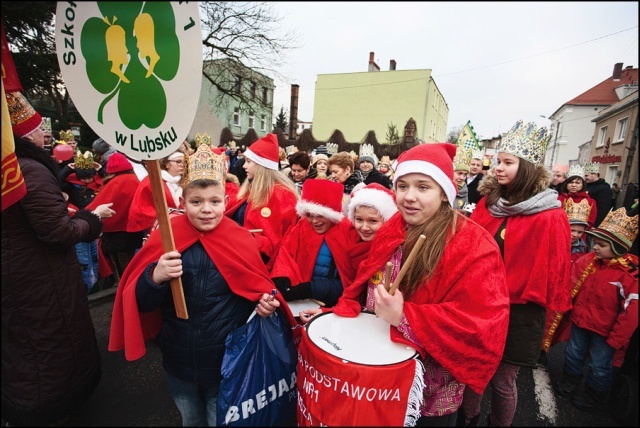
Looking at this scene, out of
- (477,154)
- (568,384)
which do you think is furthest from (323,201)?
(477,154)

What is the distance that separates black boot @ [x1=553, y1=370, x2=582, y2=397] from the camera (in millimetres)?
3213

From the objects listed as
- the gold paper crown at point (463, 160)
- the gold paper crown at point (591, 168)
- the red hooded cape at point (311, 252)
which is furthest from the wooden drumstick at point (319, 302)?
the gold paper crown at point (591, 168)

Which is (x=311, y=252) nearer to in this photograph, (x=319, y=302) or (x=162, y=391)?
(x=319, y=302)

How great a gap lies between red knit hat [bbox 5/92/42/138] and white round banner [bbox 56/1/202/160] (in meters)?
1.07

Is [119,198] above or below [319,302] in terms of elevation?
above

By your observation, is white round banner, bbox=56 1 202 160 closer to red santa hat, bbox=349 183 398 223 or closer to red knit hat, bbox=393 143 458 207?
red knit hat, bbox=393 143 458 207

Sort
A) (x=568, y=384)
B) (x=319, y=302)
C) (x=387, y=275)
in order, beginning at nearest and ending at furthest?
1. (x=387, y=275)
2. (x=319, y=302)
3. (x=568, y=384)

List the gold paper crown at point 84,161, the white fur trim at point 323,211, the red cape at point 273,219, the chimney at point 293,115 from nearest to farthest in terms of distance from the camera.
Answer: the white fur trim at point 323,211 → the red cape at point 273,219 → the gold paper crown at point 84,161 → the chimney at point 293,115

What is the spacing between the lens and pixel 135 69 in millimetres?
1342

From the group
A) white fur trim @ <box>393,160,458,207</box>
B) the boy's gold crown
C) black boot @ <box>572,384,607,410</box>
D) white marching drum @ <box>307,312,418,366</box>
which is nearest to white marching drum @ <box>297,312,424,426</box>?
white marching drum @ <box>307,312,418,366</box>

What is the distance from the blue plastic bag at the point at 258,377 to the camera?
1771 mm

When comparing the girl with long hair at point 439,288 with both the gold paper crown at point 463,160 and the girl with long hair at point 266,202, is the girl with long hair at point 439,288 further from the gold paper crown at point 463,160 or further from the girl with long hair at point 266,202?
the gold paper crown at point 463,160

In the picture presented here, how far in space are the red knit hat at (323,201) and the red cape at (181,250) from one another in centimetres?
76

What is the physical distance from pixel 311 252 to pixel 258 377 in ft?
3.58
